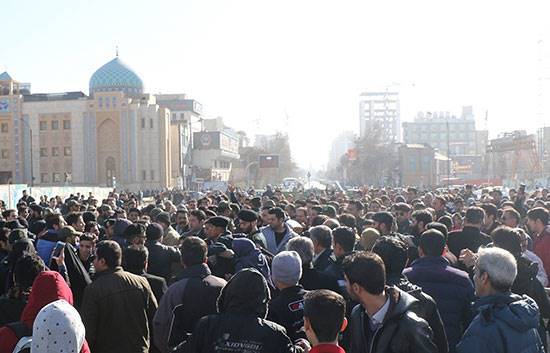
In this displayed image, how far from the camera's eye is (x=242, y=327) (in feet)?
11.8

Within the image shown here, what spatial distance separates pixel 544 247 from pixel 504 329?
4.90 meters

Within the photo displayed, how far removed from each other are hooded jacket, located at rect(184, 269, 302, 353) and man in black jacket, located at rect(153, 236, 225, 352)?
128 cm

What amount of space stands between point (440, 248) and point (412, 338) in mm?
2014

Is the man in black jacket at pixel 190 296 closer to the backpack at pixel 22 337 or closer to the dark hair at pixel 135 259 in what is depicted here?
the dark hair at pixel 135 259

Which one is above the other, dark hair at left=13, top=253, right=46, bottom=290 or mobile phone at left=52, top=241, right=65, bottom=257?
dark hair at left=13, top=253, right=46, bottom=290

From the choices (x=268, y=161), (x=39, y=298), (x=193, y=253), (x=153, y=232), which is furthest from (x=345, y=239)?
(x=268, y=161)

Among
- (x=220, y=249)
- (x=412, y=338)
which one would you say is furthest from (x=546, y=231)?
(x=412, y=338)

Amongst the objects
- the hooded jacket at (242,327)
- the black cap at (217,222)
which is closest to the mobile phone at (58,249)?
the black cap at (217,222)

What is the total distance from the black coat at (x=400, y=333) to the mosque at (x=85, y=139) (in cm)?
6414

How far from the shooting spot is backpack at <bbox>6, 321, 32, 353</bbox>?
138 inches

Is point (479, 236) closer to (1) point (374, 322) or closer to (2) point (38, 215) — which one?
(1) point (374, 322)

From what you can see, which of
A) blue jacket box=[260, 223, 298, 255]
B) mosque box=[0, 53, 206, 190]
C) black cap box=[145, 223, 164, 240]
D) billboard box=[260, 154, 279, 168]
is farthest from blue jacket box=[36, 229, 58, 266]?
mosque box=[0, 53, 206, 190]

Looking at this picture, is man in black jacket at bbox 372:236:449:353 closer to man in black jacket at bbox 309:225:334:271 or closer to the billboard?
man in black jacket at bbox 309:225:334:271

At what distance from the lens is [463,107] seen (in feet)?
523
